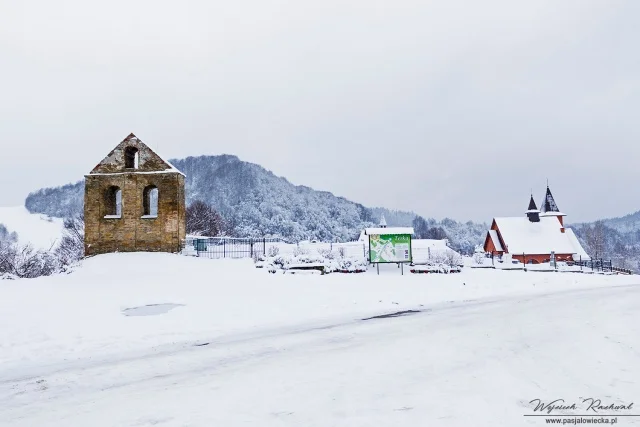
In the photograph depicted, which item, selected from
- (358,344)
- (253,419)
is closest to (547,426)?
(253,419)

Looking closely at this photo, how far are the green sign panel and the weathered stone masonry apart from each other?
10646mm

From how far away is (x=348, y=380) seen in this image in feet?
16.4

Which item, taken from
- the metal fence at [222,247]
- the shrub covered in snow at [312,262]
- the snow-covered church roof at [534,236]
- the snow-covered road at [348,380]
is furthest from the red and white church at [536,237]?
the snow-covered road at [348,380]

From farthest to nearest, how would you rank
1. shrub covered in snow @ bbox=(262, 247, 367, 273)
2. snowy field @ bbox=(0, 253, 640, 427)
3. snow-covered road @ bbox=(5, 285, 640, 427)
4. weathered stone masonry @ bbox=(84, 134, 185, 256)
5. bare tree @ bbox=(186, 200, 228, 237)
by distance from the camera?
bare tree @ bbox=(186, 200, 228, 237), weathered stone masonry @ bbox=(84, 134, 185, 256), shrub covered in snow @ bbox=(262, 247, 367, 273), snowy field @ bbox=(0, 253, 640, 427), snow-covered road @ bbox=(5, 285, 640, 427)

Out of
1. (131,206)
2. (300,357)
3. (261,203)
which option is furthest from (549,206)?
(261,203)

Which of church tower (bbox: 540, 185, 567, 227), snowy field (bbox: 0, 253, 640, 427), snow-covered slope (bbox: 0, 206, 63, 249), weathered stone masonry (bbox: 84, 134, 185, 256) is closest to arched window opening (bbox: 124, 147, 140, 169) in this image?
weathered stone masonry (bbox: 84, 134, 185, 256)

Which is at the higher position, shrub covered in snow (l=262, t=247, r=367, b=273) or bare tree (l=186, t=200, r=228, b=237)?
bare tree (l=186, t=200, r=228, b=237)

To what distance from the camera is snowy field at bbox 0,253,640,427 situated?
13.6 ft

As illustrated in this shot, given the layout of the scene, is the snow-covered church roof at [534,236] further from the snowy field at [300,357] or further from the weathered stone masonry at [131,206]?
the weathered stone masonry at [131,206]

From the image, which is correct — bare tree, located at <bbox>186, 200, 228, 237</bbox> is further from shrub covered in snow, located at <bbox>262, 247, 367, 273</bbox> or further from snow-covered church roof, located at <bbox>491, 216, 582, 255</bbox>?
snow-covered church roof, located at <bbox>491, 216, 582, 255</bbox>

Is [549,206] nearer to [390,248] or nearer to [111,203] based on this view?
[390,248]

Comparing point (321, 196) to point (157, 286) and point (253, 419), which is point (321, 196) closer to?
point (157, 286)

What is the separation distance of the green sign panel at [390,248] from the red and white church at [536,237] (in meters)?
32.4

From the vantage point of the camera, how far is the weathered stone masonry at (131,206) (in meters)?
21.5
